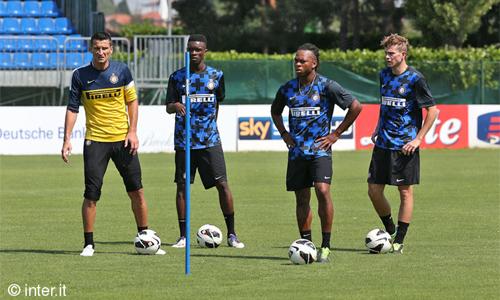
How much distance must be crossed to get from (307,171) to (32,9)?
27.9 meters

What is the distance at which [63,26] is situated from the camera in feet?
123

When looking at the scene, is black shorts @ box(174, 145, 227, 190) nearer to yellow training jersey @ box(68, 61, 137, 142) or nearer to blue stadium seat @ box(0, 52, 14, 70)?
yellow training jersey @ box(68, 61, 137, 142)

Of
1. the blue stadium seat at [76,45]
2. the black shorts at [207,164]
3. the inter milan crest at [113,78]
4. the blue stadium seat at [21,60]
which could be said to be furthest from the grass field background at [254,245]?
the blue stadium seat at [76,45]

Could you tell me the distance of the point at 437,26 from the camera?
1638 inches

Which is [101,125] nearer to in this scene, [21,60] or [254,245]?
[254,245]

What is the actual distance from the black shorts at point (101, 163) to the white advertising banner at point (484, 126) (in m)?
19.4

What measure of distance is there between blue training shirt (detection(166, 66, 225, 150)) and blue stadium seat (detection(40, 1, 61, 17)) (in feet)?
85.7

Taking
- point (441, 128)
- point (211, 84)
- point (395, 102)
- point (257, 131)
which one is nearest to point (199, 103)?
point (211, 84)

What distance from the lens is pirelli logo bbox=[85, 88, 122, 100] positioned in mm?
11719

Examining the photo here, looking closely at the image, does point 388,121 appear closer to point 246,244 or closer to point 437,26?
point 246,244

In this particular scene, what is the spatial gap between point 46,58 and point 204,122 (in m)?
21.9

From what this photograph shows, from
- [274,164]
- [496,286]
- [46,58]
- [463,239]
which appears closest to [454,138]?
[274,164]

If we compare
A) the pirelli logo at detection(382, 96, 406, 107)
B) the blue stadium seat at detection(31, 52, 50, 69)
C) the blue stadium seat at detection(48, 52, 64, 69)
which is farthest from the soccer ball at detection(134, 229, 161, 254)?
the blue stadium seat at detection(31, 52, 50, 69)

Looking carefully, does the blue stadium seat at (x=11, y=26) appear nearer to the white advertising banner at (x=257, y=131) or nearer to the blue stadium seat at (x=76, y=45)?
the blue stadium seat at (x=76, y=45)
